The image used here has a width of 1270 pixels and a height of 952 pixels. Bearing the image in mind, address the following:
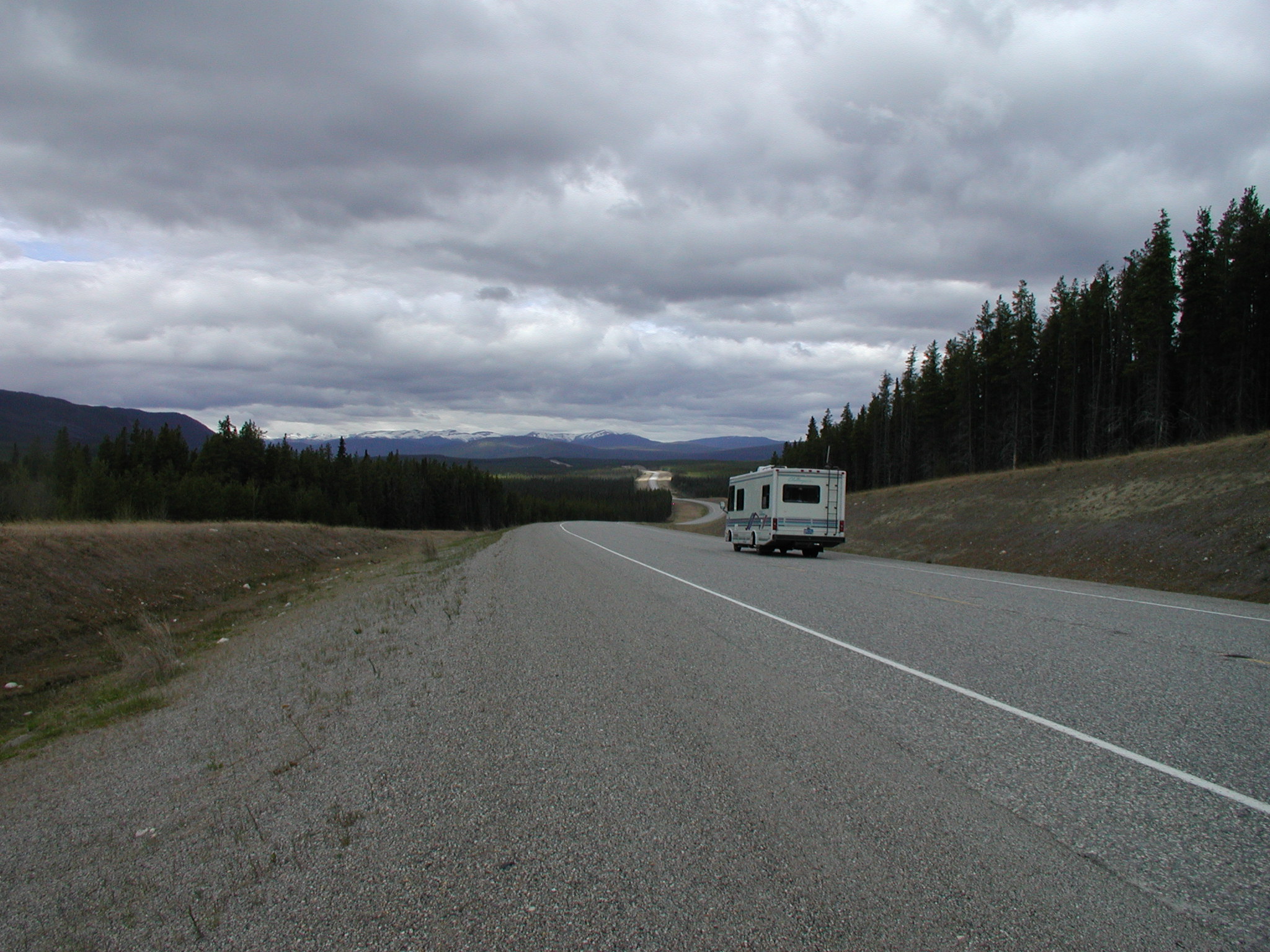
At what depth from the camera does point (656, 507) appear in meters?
141

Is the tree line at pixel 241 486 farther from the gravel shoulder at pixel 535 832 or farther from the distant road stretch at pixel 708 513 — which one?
the gravel shoulder at pixel 535 832

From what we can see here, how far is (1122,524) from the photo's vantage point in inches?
909

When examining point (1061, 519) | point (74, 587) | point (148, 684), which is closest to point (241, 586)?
point (74, 587)

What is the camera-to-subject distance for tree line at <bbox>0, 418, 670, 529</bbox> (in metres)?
46.9

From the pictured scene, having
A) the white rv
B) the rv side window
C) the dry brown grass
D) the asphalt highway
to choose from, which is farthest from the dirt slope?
the dry brown grass

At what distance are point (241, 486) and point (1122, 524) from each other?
63.9m

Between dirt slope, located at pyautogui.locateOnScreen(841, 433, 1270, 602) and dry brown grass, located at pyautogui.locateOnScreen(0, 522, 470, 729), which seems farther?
dirt slope, located at pyautogui.locateOnScreen(841, 433, 1270, 602)

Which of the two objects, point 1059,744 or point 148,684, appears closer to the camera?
point 1059,744

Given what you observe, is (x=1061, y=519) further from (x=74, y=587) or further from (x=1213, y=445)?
(x=74, y=587)

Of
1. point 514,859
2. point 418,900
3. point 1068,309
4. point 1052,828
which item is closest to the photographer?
point 418,900

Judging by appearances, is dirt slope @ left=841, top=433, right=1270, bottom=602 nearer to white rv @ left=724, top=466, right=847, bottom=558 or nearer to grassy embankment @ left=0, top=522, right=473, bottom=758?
white rv @ left=724, top=466, right=847, bottom=558

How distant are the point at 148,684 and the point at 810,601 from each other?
33.5 feet

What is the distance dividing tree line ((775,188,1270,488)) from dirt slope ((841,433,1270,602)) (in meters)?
6.73

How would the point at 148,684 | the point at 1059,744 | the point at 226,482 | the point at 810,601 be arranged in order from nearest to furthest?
the point at 1059,744, the point at 148,684, the point at 810,601, the point at 226,482
